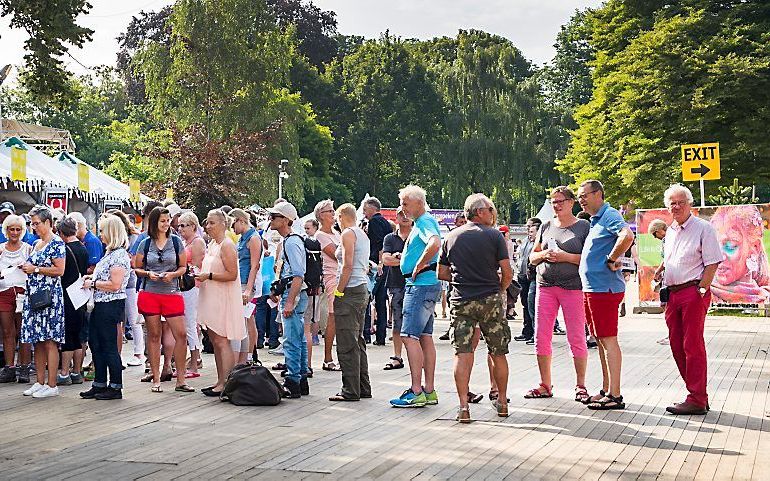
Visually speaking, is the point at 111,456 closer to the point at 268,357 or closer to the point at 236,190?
the point at 268,357

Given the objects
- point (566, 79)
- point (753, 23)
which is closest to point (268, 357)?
point (753, 23)

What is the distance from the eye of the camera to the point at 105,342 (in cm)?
1121

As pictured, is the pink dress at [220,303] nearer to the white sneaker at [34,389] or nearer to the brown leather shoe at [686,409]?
the white sneaker at [34,389]

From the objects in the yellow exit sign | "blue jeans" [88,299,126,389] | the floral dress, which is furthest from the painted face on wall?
the floral dress

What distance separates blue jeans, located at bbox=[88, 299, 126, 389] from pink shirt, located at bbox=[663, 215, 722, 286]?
5390 mm

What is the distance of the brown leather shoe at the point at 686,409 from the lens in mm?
9914

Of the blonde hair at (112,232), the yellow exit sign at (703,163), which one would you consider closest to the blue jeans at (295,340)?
the blonde hair at (112,232)

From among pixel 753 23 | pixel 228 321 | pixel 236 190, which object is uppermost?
pixel 753 23

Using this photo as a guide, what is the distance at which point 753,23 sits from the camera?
43625 millimetres

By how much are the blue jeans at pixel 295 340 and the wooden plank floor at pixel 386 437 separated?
0.30 m

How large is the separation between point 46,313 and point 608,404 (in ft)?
18.9

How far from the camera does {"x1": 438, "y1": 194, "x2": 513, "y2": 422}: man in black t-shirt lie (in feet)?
31.1

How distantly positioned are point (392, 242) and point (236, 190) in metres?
29.3

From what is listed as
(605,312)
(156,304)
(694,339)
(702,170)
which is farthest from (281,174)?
(694,339)
